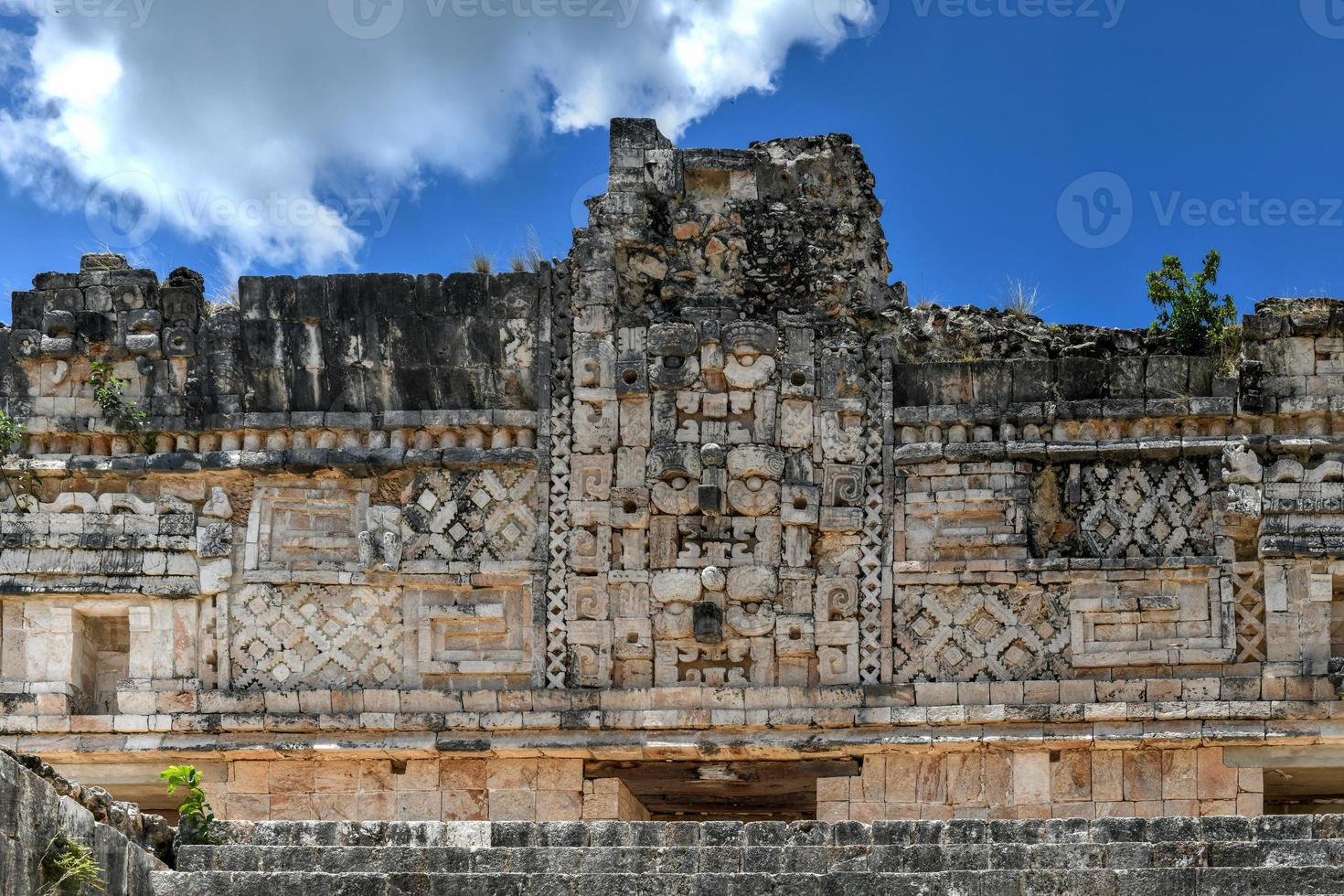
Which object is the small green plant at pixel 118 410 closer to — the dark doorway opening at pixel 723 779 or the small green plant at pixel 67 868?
the dark doorway opening at pixel 723 779

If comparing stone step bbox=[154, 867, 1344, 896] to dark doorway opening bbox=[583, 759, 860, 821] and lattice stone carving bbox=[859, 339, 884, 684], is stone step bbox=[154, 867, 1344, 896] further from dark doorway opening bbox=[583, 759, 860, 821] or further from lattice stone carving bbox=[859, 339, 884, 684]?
lattice stone carving bbox=[859, 339, 884, 684]

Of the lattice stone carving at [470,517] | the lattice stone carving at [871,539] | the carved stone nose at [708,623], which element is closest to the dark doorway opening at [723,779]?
the lattice stone carving at [871,539]

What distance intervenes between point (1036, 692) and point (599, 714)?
3229 millimetres

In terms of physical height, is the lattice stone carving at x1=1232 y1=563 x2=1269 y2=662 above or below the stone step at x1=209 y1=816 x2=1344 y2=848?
above

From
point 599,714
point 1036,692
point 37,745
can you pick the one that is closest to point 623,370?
point 599,714

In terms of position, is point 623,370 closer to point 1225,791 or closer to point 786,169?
point 786,169

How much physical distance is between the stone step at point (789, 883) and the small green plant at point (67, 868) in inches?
38.2

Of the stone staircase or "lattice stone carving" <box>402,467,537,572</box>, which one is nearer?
the stone staircase

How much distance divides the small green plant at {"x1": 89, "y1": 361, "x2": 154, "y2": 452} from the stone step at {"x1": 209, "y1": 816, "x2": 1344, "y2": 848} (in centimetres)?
531

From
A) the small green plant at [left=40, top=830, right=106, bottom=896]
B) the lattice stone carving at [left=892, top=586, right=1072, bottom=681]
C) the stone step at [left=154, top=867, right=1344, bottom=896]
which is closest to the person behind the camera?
the small green plant at [left=40, top=830, right=106, bottom=896]

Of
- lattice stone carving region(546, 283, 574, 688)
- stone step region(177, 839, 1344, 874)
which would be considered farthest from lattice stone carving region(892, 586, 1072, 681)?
stone step region(177, 839, 1344, 874)

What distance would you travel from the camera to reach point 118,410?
1708cm

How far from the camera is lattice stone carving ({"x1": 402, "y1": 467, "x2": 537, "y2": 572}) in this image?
16734mm

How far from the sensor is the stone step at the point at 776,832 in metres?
11.7
